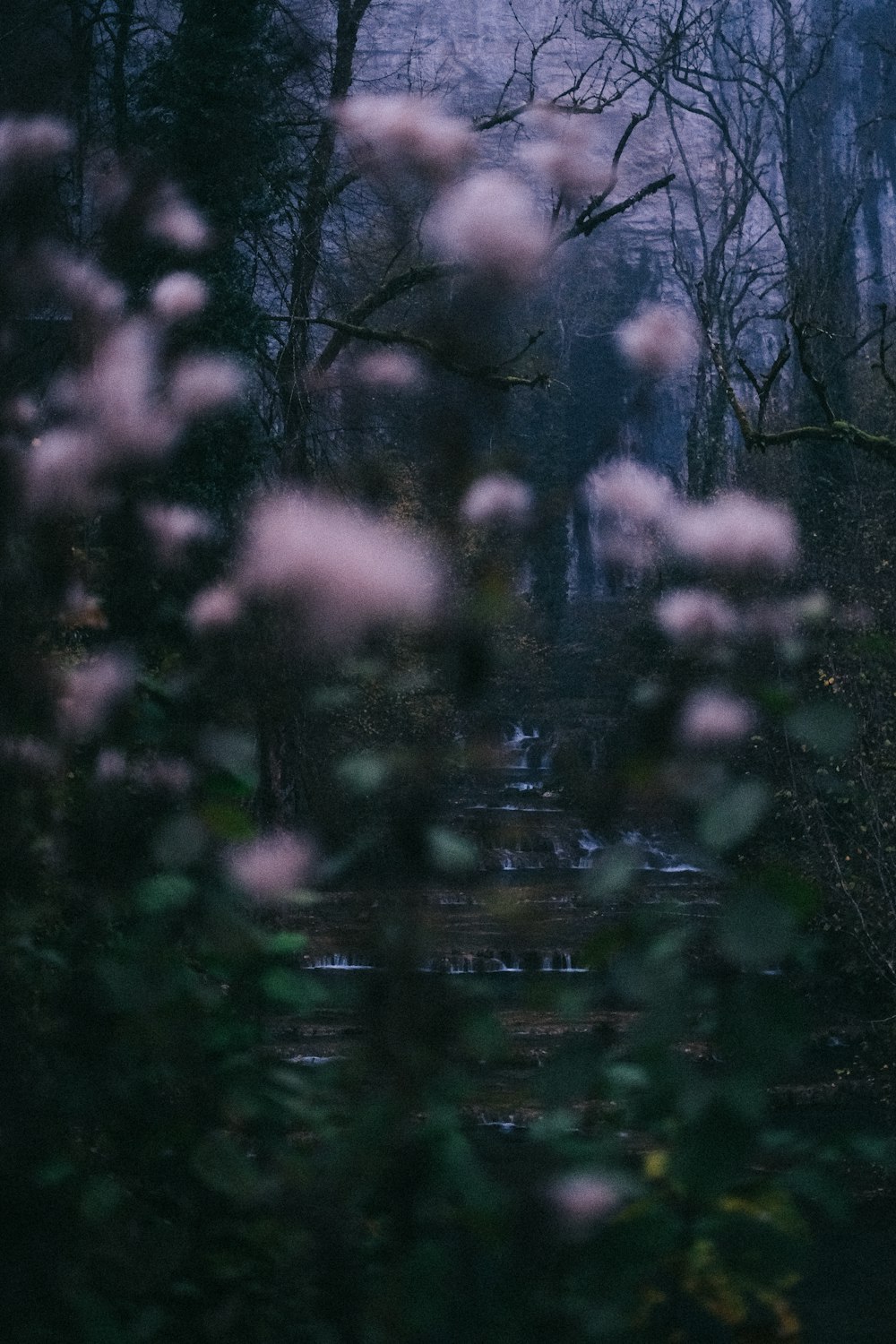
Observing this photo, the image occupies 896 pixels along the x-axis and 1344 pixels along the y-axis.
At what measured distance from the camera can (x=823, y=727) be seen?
1.26 metres

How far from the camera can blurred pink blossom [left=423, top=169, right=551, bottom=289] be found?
117cm

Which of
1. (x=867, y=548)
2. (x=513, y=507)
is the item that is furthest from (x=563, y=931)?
(x=867, y=548)

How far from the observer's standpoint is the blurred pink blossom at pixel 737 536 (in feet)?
3.98

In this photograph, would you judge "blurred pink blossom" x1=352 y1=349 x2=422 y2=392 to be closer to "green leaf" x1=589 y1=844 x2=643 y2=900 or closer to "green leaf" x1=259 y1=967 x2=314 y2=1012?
"green leaf" x1=589 y1=844 x2=643 y2=900

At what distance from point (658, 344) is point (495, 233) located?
265 mm

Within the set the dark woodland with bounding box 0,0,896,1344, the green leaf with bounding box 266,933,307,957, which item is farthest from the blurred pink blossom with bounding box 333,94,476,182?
the green leaf with bounding box 266,933,307,957

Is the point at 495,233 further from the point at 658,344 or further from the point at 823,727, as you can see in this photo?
the point at 823,727

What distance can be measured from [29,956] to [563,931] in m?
0.58

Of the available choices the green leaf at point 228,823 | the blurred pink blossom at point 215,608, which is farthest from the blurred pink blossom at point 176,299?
the green leaf at point 228,823

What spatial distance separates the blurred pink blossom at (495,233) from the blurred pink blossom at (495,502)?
19cm

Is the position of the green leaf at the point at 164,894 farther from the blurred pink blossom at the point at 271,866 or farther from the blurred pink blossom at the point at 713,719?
the blurred pink blossom at the point at 713,719

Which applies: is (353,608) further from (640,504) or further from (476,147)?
(476,147)

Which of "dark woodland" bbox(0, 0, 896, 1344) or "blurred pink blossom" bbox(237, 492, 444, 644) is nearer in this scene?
"blurred pink blossom" bbox(237, 492, 444, 644)

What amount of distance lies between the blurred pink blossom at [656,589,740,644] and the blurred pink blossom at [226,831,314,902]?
0.40 meters
